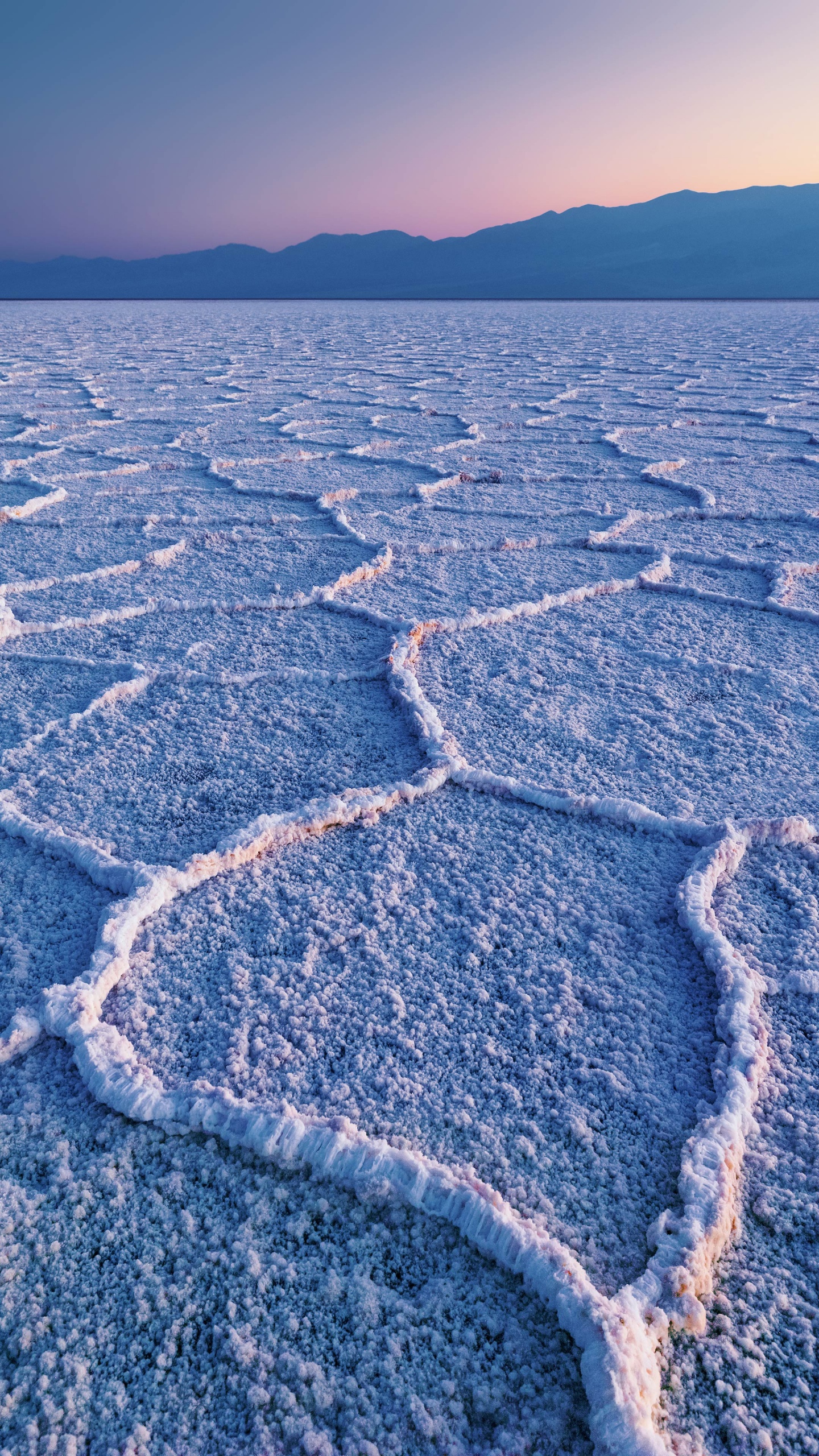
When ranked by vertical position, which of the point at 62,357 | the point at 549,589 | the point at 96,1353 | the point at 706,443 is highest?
the point at 62,357

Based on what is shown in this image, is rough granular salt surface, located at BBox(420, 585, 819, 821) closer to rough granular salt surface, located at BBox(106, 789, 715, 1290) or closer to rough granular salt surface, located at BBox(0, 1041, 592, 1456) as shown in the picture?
rough granular salt surface, located at BBox(106, 789, 715, 1290)

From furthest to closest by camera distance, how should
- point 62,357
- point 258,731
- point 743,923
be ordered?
point 62,357, point 258,731, point 743,923

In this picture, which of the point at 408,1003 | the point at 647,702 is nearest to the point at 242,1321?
the point at 408,1003

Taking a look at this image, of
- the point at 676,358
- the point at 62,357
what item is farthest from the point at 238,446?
the point at 676,358

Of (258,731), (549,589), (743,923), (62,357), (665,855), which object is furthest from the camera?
(62,357)

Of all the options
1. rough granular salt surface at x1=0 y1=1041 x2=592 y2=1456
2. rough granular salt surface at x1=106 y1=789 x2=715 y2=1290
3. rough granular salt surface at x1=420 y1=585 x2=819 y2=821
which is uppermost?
rough granular salt surface at x1=420 y1=585 x2=819 y2=821

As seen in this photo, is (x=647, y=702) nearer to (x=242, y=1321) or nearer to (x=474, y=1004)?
(x=474, y=1004)

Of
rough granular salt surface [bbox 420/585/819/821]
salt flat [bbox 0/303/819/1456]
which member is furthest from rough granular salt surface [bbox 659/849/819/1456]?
rough granular salt surface [bbox 420/585/819/821]

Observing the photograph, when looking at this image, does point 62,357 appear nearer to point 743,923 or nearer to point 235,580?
point 235,580
